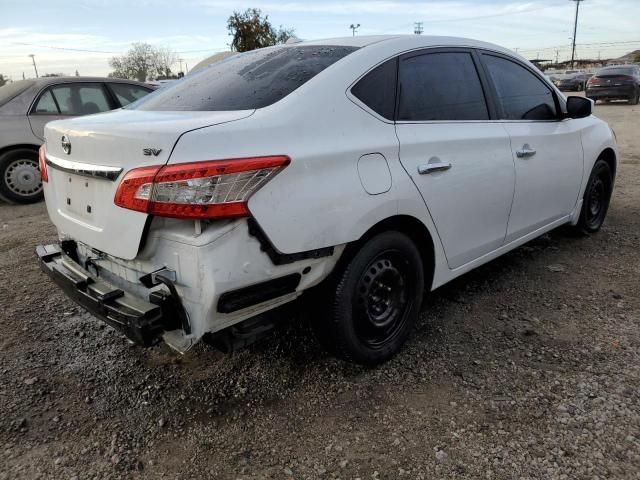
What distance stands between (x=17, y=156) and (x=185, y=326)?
5769 millimetres

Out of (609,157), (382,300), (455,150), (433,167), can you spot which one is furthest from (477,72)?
(609,157)

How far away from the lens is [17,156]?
21.4ft

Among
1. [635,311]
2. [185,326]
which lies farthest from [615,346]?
[185,326]

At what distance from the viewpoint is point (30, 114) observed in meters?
6.54

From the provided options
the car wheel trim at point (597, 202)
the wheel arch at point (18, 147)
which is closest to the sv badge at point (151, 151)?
the car wheel trim at point (597, 202)

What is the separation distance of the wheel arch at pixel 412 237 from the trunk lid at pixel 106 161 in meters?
0.79

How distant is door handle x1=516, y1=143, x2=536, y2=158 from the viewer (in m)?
3.32

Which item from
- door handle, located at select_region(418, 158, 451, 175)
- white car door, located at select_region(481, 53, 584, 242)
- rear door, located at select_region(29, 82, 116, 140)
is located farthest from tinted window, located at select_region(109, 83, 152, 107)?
door handle, located at select_region(418, 158, 451, 175)

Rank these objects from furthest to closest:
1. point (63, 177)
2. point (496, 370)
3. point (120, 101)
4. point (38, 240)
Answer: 1. point (120, 101)
2. point (38, 240)
3. point (496, 370)
4. point (63, 177)

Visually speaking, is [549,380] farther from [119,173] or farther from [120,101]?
[120,101]

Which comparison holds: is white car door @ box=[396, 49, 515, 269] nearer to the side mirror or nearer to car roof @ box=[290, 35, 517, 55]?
car roof @ box=[290, 35, 517, 55]

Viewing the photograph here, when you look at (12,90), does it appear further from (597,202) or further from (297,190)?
(597,202)

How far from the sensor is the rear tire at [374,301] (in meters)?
2.41

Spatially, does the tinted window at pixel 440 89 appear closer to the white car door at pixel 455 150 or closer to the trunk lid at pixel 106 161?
the white car door at pixel 455 150
